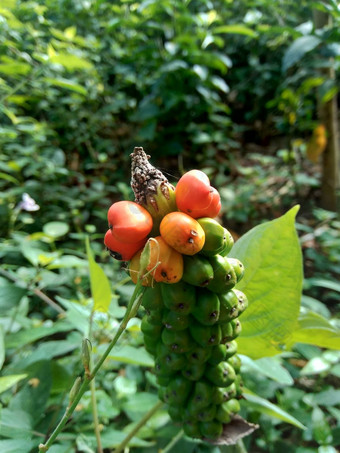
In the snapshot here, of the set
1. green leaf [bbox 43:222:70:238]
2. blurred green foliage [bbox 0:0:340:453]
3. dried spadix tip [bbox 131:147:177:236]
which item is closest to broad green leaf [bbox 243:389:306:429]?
blurred green foliage [bbox 0:0:340:453]

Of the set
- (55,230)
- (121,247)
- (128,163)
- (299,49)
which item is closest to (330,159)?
(299,49)

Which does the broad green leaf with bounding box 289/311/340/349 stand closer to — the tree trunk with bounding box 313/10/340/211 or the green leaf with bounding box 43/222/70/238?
the green leaf with bounding box 43/222/70/238

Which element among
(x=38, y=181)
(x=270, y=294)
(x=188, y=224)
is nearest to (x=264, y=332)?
(x=270, y=294)

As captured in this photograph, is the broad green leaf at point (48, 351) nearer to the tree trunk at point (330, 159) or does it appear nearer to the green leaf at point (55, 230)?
the green leaf at point (55, 230)

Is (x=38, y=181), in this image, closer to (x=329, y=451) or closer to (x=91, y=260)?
(x=91, y=260)

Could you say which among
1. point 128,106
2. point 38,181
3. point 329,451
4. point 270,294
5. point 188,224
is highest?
point 128,106

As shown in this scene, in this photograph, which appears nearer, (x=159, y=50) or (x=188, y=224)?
(x=188, y=224)

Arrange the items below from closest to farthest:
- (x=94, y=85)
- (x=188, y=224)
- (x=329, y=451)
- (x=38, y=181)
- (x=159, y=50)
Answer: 1. (x=188, y=224)
2. (x=329, y=451)
3. (x=38, y=181)
4. (x=159, y=50)
5. (x=94, y=85)
